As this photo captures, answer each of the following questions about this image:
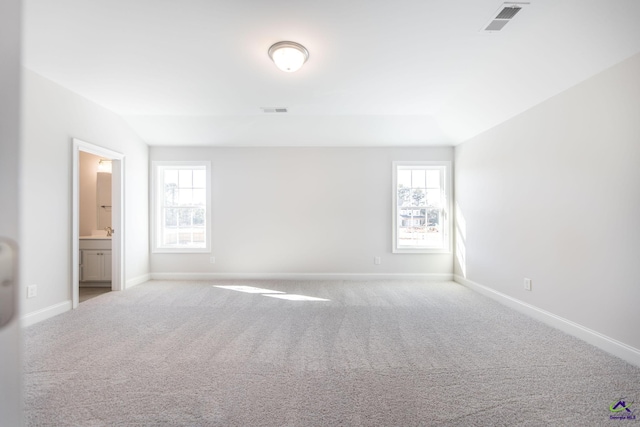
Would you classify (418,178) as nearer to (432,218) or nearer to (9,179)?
(432,218)

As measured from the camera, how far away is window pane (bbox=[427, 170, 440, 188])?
5.62 meters

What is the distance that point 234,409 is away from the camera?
1.88 meters

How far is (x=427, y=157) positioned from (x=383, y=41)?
10.3ft

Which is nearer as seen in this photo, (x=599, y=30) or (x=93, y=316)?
(x=599, y=30)

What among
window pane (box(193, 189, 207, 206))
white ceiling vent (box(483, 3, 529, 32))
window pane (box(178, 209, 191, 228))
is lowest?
window pane (box(178, 209, 191, 228))

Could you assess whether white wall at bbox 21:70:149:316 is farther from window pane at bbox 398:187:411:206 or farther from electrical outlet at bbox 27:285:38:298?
window pane at bbox 398:187:411:206

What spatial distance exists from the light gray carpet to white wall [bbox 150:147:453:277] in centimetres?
177

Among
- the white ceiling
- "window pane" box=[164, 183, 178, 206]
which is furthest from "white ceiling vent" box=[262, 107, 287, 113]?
"window pane" box=[164, 183, 178, 206]

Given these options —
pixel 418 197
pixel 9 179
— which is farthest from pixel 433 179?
pixel 9 179

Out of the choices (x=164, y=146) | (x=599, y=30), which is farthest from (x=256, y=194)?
(x=599, y=30)

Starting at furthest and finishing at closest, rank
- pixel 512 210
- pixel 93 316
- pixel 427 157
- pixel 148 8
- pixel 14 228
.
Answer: pixel 427 157, pixel 512 210, pixel 93 316, pixel 148 8, pixel 14 228

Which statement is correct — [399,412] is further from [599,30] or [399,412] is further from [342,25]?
[599,30]

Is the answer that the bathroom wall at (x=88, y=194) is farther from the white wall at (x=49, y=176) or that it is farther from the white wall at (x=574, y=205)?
the white wall at (x=574, y=205)

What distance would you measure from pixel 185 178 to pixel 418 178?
4.39 meters
